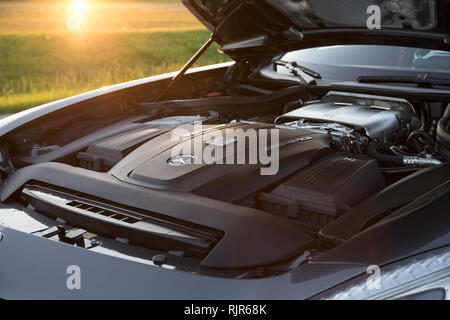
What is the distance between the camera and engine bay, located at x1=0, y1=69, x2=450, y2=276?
163 centimetres

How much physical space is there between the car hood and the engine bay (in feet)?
0.93

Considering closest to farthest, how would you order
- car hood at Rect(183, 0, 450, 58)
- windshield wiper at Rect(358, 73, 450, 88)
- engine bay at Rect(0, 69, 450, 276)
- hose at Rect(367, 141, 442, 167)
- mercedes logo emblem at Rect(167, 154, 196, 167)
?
engine bay at Rect(0, 69, 450, 276) < mercedes logo emblem at Rect(167, 154, 196, 167) < hose at Rect(367, 141, 442, 167) < car hood at Rect(183, 0, 450, 58) < windshield wiper at Rect(358, 73, 450, 88)

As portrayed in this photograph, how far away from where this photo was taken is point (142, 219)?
5.73 feet

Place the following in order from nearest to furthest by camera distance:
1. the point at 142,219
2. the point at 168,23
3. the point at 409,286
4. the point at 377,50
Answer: the point at 409,286 < the point at 142,219 < the point at 377,50 < the point at 168,23

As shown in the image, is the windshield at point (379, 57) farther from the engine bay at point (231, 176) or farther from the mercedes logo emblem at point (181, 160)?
the mercedes logo emblem at point (181, 160)

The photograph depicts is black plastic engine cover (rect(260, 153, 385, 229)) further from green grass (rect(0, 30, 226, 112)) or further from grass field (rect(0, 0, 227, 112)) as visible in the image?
green grass (rect(0, 30, 226, 112))

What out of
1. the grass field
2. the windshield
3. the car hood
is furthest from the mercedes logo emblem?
the grass field

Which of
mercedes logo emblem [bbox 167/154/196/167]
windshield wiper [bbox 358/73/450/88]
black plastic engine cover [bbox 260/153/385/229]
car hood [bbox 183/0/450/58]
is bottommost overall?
black plastic engine cover [bbox 260/153/385/229]

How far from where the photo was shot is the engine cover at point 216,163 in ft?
6.07

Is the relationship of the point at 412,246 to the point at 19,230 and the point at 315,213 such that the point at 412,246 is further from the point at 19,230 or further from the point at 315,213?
the point at 19,230

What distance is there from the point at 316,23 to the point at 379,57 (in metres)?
0.39

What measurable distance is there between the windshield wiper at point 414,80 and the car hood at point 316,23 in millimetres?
168

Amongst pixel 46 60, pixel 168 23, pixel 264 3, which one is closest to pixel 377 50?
pixel 264 3

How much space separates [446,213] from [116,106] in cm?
182
